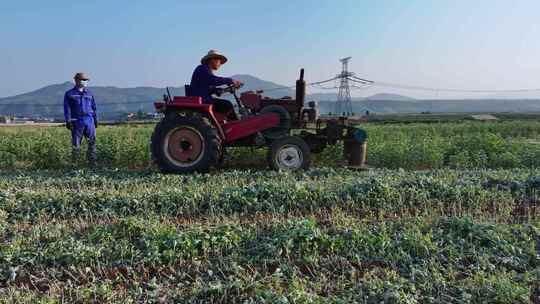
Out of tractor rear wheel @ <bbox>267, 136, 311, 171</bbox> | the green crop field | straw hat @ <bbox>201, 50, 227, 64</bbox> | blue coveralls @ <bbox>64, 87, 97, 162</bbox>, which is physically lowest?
the green crop field

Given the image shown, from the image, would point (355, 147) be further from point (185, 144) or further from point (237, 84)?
point (185, 144)

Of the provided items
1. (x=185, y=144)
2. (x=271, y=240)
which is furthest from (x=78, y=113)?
(x=271, y=240)

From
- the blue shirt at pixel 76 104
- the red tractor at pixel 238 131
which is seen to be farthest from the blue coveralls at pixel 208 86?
the blue shirt at pixel 76 104

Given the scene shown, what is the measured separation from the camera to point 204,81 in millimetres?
6934

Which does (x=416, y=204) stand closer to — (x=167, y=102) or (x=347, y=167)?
(x=347, y=167)

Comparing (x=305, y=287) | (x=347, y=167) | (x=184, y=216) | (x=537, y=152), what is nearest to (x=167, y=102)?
(x=184, y=216)

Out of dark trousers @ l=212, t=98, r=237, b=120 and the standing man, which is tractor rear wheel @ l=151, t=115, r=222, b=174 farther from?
the standing man

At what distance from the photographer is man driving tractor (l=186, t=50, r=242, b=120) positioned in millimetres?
6867

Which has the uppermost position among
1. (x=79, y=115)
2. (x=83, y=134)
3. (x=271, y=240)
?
(x=79, y=115)

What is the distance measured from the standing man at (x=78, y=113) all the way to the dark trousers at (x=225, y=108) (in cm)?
277

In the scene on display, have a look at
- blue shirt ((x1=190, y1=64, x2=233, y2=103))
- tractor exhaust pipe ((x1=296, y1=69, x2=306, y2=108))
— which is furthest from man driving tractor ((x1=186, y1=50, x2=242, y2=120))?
tractor exhaust pipe ((x1=296, y1=69, x2=306, y2=108))

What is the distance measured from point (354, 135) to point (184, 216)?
3629 mm

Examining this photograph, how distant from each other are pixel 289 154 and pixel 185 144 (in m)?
1.75

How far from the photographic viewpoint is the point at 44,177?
22.7ft
